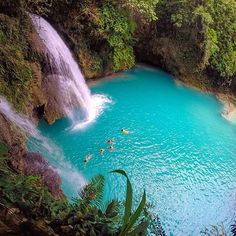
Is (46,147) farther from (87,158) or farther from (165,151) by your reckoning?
(165,151)

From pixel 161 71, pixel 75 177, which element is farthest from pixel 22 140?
pixel 161 71

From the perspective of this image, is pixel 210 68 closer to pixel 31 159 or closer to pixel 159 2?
pixel 159 2

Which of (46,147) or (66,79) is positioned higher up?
(66,79)

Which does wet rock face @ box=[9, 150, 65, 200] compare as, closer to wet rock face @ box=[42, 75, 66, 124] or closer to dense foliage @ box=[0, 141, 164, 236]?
dense foliage @ box=[0, 141, 164, 236]

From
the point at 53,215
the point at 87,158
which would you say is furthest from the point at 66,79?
the point at 53,215

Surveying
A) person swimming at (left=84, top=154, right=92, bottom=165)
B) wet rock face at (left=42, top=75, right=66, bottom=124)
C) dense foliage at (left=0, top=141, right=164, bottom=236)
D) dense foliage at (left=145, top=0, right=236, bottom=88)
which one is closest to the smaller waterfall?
person swimming at (left=84, top=154, right=92, bottom=165)

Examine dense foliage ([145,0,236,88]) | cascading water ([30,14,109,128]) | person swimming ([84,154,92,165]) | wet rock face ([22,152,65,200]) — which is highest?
dense foliage ([145,0,236,88])
